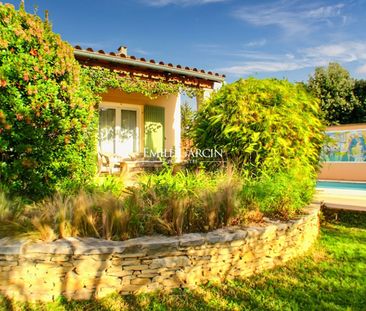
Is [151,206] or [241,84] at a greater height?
[241,84]

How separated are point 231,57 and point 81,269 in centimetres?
719

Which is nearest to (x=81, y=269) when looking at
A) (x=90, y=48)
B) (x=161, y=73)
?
(x=90, y=48)

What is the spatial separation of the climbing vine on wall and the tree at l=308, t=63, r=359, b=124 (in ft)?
44.0

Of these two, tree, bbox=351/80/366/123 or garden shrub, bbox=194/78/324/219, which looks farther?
tree, bbox=351/80/366/123

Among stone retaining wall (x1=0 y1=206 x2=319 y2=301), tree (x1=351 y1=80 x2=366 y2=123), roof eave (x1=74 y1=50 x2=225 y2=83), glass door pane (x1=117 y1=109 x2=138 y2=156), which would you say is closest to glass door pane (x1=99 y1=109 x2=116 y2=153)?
glass door pane (x1=117 y1=109 x2=138 y2=156)

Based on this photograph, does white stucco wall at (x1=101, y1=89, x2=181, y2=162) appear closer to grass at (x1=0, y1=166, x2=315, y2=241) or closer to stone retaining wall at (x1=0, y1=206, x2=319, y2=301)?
grass at (x1=0, y1=166, x2=315, y2=241)

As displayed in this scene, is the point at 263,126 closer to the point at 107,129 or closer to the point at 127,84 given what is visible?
the point at 127,84

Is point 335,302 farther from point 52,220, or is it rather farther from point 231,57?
point 231,57

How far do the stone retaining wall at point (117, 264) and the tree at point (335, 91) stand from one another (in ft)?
63.8

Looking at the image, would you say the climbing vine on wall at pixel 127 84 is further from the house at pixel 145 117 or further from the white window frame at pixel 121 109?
the white window frame at pixel 121 109

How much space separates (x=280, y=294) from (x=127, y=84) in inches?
295

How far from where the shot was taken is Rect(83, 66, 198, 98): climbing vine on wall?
29.5 feet

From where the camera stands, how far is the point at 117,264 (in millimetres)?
3631

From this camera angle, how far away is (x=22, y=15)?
17.4ft
